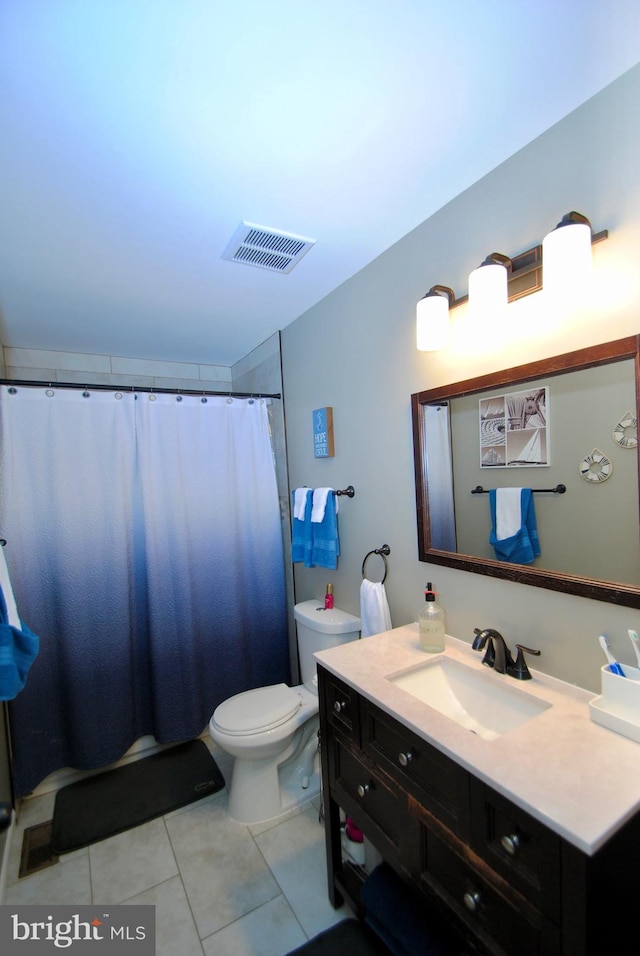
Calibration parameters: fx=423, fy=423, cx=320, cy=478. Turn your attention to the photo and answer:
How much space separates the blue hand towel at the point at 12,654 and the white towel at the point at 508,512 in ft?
4.88

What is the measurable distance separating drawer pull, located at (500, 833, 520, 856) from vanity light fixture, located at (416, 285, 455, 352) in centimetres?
128

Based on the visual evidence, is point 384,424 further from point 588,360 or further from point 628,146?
point 628,146

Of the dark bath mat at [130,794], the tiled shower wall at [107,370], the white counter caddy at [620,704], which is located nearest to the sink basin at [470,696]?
the white counter caddy at [620,704]

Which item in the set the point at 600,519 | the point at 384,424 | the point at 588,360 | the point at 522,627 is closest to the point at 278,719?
the point at 522,627

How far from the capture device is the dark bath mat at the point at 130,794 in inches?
72.7

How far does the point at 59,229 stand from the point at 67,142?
1.43ft

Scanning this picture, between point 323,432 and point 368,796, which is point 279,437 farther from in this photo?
point 368,796

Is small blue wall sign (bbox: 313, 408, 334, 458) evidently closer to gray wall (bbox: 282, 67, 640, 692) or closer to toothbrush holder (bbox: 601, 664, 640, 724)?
gray wall (bbox: 282, 67, 640, 692)

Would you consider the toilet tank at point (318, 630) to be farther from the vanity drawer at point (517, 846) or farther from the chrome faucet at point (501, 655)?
the vanity drawer at point (517, 846)

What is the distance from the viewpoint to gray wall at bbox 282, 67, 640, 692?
103cm

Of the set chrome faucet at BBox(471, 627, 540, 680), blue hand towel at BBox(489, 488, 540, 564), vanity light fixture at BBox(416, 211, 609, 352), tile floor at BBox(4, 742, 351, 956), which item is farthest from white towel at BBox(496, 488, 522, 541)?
tile floor at BBox(4, 742, 351, 956)

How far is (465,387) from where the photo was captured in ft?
4.60

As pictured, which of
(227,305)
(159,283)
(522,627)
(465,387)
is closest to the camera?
(522,627)

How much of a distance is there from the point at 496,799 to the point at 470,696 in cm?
45
